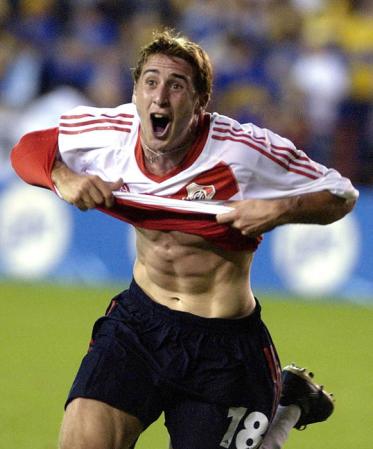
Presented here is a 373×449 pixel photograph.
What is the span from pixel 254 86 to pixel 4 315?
4568 millimetres

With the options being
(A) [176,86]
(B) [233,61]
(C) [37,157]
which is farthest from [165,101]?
(B) [233,61]

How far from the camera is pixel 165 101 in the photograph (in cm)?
549

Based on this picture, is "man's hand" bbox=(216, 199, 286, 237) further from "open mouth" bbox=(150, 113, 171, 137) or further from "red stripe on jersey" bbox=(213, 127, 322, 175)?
"open mouth" bbox=(150, 113, 171, 137)

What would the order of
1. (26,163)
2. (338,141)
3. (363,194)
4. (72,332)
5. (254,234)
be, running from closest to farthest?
(254,234) → (26,163) → (72,332) → (363,194) → (338,141)

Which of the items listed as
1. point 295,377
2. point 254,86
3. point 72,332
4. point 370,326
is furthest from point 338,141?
point 295,377

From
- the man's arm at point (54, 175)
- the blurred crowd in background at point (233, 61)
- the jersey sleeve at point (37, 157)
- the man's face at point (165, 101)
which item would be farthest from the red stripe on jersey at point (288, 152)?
the blurred crowd in background at point (233, 61)

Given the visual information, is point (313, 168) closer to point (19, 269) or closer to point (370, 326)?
point (370, 326)

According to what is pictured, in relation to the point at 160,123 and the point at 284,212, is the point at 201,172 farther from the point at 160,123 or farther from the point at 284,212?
the point at 284,212

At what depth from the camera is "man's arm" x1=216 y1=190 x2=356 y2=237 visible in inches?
205

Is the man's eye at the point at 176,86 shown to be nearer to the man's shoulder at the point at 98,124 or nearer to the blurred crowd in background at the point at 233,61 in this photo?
the man's shoulder at the point at 98,124

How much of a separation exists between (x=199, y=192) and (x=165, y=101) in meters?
0.42

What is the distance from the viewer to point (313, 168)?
553 cm

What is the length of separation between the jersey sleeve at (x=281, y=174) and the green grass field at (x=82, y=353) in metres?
2.56

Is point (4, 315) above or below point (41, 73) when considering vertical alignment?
below
